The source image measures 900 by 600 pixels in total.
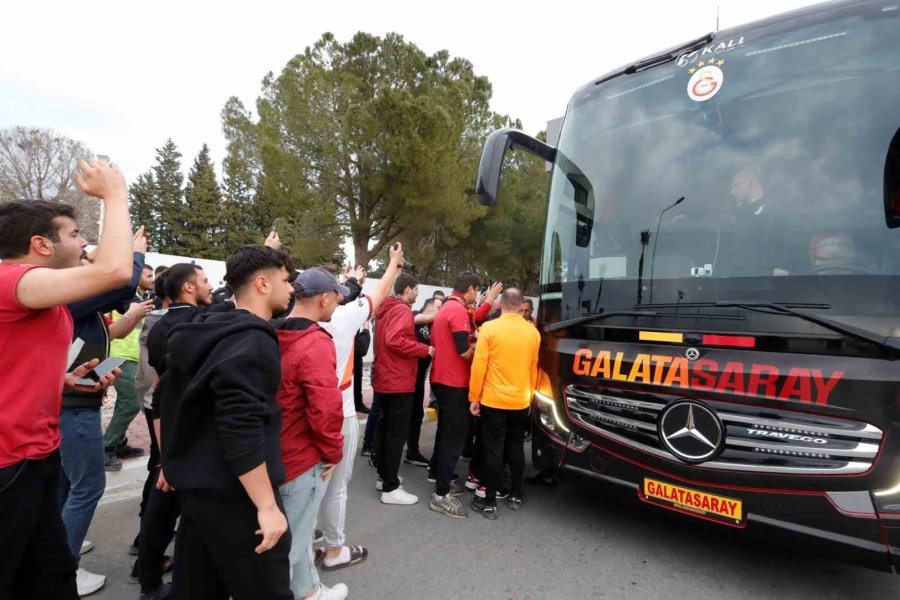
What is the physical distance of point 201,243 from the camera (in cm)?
3394

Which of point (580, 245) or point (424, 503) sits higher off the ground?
point (580, 245)

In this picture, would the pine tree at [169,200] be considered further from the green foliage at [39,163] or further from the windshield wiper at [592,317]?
the windshield wiper at [592,317]

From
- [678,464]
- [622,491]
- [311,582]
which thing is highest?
[678,464]

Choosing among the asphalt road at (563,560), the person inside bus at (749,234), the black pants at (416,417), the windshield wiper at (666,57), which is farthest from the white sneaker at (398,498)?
the windshield wiper at (666,57)

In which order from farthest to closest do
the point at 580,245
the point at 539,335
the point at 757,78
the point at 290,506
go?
the point at 539,335
the point at 580,245
the point at 757,78
the point at 290,506

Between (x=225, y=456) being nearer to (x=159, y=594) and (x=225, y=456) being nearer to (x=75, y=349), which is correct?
(x=75, y=349)

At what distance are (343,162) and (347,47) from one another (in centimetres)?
429

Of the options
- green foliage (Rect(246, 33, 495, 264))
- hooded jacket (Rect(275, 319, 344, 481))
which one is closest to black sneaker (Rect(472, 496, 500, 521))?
hooded jacket (Rect(275, 319, 344, 481))

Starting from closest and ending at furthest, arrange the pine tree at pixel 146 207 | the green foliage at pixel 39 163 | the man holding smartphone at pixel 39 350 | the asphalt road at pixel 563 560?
the man holding smartphone at pixel 39 350, the asphalt road at pixel 563 560, the green foliage at pixel 39 163, the pine tree at pixel 146 207

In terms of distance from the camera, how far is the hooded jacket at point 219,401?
1.59 metres

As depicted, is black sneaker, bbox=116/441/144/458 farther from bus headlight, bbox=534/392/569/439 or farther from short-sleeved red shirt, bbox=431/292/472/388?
bus headlight, bbox=534/392/569/439

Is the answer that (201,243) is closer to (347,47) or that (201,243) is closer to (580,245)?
(347,47)

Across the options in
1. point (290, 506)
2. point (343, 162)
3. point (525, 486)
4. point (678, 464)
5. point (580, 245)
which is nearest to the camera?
point (290, 506)

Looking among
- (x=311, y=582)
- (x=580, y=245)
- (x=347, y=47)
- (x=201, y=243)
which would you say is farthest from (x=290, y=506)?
(x=201, y=243)
